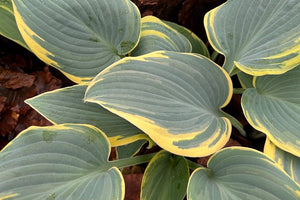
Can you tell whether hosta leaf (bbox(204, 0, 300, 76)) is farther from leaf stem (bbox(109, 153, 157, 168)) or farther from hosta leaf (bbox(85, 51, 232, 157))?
leaf stem (bbox(109, 153, 157, 168))

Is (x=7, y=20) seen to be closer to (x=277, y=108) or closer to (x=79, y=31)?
(x=79, y=31)

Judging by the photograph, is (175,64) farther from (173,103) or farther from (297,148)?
(297,148)

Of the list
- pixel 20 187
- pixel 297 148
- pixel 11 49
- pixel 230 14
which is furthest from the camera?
pixel 11 49

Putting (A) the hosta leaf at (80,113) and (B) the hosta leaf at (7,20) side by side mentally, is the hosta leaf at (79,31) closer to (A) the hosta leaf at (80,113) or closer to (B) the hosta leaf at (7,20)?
(A) the hosta leaf at (80,113)

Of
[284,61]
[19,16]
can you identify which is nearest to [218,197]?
[284,61]

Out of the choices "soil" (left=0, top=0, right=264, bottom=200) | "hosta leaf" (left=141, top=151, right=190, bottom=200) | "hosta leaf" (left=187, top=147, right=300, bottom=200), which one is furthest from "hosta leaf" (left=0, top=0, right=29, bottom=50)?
"hosta leaf" (left=187, top=147, right=300, bottom=200)

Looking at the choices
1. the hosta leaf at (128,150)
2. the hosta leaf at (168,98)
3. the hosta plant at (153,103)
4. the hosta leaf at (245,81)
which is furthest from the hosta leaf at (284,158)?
the hosta leaf at (128,150)
